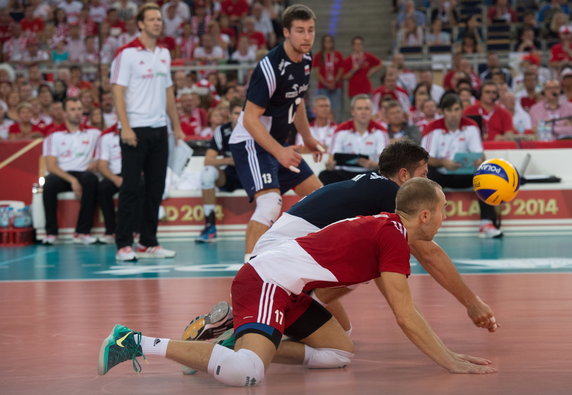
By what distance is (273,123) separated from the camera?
255 inches

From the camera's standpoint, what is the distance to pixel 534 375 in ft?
13.5

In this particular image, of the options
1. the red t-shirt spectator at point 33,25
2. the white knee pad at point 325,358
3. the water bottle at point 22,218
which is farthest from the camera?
the red t-shirt spectator at point 33,25

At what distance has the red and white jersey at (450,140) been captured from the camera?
10.6m

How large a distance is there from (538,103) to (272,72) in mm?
7073

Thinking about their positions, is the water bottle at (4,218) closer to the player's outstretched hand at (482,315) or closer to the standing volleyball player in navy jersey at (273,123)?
the standing volleyball player in navy jersey at (273,123)

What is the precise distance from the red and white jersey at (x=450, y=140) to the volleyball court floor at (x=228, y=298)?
58.3 inches

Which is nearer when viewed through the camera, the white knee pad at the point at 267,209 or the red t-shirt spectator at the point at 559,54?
the white knee pad at the point at 267,209

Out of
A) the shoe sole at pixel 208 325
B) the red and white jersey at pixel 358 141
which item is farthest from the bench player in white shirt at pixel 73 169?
the shoe sole at pixel 208 325

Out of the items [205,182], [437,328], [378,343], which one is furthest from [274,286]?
[205,182]

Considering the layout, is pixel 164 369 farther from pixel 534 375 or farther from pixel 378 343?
pixel 534 375

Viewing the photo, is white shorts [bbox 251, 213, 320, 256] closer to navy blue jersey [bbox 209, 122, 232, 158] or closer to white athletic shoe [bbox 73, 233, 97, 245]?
navy blue jersey [bbox 209, 122, 232, 158]

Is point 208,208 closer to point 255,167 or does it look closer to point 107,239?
point 107,239

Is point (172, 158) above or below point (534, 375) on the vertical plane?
above

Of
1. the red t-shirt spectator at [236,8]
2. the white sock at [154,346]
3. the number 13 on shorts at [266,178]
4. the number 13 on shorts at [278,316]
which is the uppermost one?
the red t-shirt spectator at [236,8]
